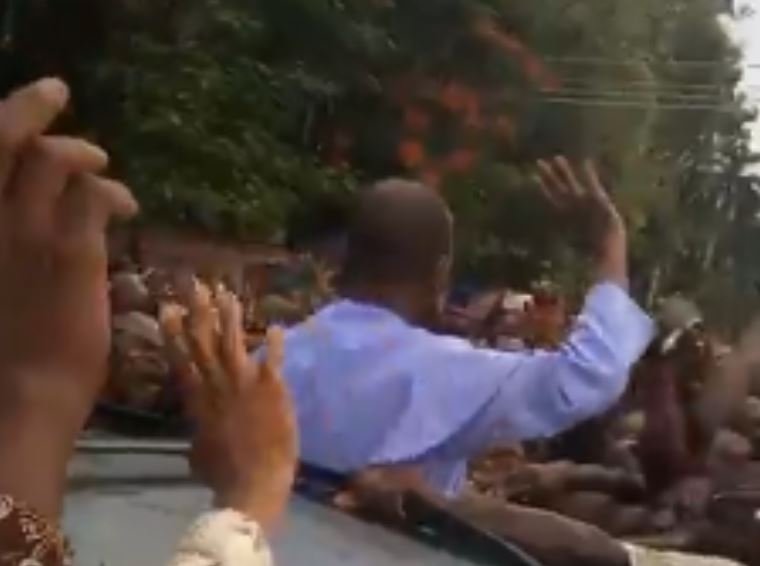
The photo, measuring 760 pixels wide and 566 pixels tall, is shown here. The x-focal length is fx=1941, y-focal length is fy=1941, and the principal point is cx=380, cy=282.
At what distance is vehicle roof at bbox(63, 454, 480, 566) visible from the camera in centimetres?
129

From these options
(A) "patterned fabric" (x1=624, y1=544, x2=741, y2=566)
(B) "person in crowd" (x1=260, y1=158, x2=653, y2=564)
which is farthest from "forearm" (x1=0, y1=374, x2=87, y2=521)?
(A) "patterned fabric" (x1=624, y1=544, x2=741, y2=566)

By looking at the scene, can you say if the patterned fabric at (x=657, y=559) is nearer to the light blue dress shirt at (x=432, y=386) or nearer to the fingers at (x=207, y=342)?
the light blue dress shirt at (x=432, y=386)

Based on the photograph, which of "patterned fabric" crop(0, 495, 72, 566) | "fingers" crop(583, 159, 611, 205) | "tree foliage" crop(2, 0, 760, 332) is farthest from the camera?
"fingers" crop(583, 159, 611, 205)

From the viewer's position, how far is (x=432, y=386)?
149cm

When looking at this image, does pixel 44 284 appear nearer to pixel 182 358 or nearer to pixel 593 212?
pixel 182 358

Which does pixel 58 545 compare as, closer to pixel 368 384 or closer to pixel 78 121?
pixel 78 121

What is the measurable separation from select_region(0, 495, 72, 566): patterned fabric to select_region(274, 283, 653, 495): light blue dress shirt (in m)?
0.67

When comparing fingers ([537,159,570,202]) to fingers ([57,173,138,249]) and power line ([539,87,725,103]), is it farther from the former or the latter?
fingers ([57,173,138,249])

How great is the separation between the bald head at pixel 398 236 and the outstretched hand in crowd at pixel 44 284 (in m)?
0.65

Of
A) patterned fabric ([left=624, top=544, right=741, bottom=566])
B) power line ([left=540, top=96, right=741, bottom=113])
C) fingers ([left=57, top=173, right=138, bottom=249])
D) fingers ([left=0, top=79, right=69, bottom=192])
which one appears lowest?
patterned fabric ([left=624, top=544, right=741, bottom=566])

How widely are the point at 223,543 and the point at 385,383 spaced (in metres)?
0.69

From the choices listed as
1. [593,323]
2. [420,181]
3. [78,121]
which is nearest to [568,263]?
[593,323]

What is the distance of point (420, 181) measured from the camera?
146 cm

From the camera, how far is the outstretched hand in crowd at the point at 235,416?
86cm
